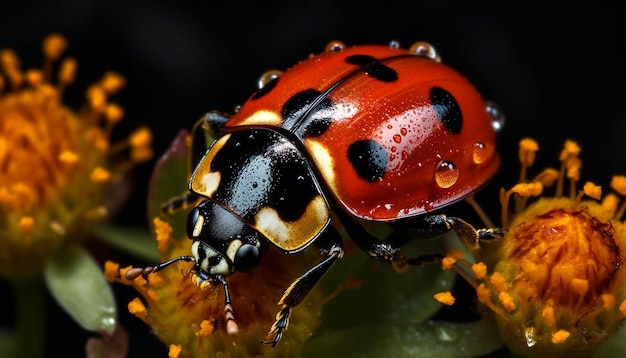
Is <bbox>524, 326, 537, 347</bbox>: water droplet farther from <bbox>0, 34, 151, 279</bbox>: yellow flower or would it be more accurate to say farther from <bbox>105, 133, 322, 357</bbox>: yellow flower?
<bbox>0, 34, 151, 279</bbox>: yellow flower

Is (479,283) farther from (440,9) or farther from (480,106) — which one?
(440,9)

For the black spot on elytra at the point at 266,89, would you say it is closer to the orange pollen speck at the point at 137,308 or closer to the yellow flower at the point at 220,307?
the yellow flower at the point at 220,307

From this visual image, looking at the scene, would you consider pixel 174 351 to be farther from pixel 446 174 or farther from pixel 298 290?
pixel 446 174

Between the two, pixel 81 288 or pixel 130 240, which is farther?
pixel 130 240

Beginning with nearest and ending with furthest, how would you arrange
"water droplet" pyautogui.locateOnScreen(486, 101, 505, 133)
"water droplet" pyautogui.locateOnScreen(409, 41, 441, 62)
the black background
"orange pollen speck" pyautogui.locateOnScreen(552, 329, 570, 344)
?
"orange pollen speck" pyautogui.locateOnScreen(552, 329, 570, 344) → "water droplet" pyautogui.locateOnScreen(486, 101, 505, 133) → "water droplet" pyautogui.locateOnScreen(409, 41, 441, 62) → the black background

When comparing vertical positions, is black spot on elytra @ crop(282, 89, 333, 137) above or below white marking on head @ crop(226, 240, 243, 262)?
above

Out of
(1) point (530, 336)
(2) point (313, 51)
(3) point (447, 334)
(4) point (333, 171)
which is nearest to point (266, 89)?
(4) point (333, 171)

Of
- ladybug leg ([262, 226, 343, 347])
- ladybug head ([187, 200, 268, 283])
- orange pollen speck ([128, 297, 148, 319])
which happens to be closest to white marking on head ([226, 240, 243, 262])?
ladybug head ([187, 200, 268, 283])
